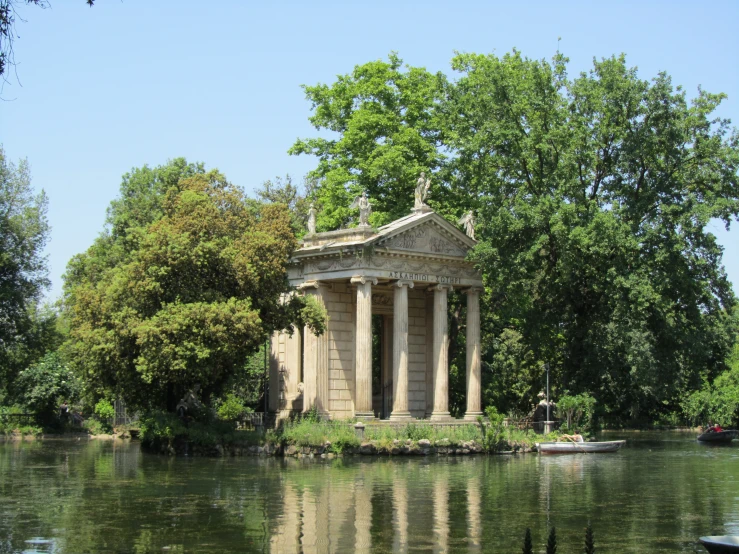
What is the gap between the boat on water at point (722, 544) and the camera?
1430cm

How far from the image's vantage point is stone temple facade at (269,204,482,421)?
4550 centimetres

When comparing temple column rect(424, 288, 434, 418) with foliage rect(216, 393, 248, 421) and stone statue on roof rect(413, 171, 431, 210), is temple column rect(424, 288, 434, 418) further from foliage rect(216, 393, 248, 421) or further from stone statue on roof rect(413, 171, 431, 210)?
foliage rect(216, 393, 248, 421)

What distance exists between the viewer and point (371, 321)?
4944cm

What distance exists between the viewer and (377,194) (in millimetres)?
55969

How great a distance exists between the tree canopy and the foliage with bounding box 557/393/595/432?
1599mm

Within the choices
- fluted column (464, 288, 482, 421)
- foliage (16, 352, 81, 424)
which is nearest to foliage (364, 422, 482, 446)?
fluted column (464, 288, 482, 421)

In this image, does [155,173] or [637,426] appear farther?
[637,426]

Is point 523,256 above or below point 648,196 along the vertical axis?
below

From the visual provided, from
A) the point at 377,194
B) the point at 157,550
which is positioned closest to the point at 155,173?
the point at 377,194

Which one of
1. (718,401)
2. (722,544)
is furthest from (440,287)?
(718,401)

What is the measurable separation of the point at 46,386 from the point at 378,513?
1684 inches

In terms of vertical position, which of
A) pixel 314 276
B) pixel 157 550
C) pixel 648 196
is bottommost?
pixel 157 550

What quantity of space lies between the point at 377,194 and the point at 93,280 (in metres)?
18.1

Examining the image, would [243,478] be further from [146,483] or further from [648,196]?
[648,196]
